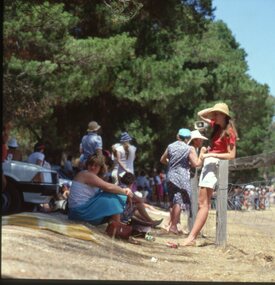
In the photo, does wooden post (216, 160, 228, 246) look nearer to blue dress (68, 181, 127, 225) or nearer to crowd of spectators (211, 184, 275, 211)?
crowd of spectators (211, 184, 275, 211)

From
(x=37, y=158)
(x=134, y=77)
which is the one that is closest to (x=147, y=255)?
(x=37, y=158)

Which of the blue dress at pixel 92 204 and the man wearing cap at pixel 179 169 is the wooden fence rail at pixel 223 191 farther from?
the blue dress at pixel 92 204

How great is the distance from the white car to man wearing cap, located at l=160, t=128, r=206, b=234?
147cm

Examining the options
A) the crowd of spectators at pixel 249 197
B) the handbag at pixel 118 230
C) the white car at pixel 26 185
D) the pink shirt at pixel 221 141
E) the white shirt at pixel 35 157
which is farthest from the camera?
the white shirt at pixel 35 157

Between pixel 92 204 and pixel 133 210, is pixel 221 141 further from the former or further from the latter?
pixel 92 204

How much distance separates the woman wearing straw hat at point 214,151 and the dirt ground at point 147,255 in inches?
9.5

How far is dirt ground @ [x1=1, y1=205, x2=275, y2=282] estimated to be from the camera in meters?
3.02

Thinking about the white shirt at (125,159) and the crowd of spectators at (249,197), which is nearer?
the crowd of spectators at (249,197)

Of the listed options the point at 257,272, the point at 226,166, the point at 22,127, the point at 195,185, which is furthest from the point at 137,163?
the point at 257,272

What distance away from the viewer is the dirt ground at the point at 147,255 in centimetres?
302

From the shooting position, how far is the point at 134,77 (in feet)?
41.0

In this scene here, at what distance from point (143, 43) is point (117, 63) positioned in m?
1.42

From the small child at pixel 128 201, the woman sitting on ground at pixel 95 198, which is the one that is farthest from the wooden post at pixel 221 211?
the woman sitting on ground at pixel 95 198

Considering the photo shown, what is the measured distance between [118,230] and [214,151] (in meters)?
1.06
